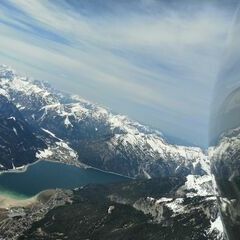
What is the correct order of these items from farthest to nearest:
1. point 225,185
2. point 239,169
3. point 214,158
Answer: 1. point 214,158
2. point 225,185
3. point 239,169

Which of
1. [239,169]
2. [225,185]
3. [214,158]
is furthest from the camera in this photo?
[214,158]

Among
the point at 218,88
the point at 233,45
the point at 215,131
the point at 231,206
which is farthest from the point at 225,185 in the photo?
the point at 233,45

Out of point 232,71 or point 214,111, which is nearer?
point 232,71

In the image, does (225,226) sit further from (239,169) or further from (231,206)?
(239,169)

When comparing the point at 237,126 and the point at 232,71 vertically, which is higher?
the point at 232,71

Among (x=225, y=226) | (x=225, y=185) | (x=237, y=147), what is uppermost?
(x=237, y=147)

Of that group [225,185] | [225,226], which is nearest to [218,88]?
[225,185]

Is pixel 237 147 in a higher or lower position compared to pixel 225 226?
higher

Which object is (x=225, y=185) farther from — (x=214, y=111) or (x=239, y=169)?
(x=214, y=111)

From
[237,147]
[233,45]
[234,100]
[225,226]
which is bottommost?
[225,226]

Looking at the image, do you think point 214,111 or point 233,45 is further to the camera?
point 214,111
